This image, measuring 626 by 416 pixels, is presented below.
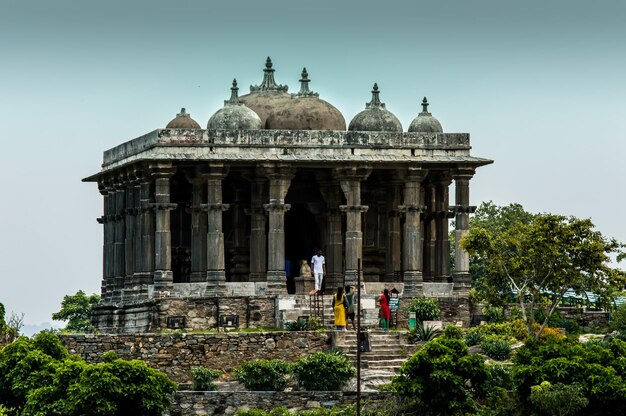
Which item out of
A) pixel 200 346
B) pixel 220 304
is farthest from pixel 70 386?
pixel 220 304

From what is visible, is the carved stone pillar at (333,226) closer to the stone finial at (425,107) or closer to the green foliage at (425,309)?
the stone finial at (425,107)

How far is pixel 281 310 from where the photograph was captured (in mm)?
74375

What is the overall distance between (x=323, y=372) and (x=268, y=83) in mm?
18142

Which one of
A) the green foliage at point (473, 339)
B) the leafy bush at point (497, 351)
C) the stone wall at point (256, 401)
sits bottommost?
the stone wall at point (256, 401)

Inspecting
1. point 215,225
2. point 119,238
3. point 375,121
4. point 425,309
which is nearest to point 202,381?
point 425,309

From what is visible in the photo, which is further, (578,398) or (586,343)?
(586,343)

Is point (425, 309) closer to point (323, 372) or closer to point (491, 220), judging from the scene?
point (323, 372)

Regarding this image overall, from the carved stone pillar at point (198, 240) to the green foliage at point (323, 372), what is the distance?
10.9m

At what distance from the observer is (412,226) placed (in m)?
77.3

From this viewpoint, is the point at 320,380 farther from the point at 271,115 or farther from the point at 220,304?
the point at 271,115

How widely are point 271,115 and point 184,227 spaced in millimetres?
4911

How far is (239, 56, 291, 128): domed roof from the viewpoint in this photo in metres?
80.3

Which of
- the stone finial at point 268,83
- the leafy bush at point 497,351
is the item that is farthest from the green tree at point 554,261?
the stone finial at point 268,83

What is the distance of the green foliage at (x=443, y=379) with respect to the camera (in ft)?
209
